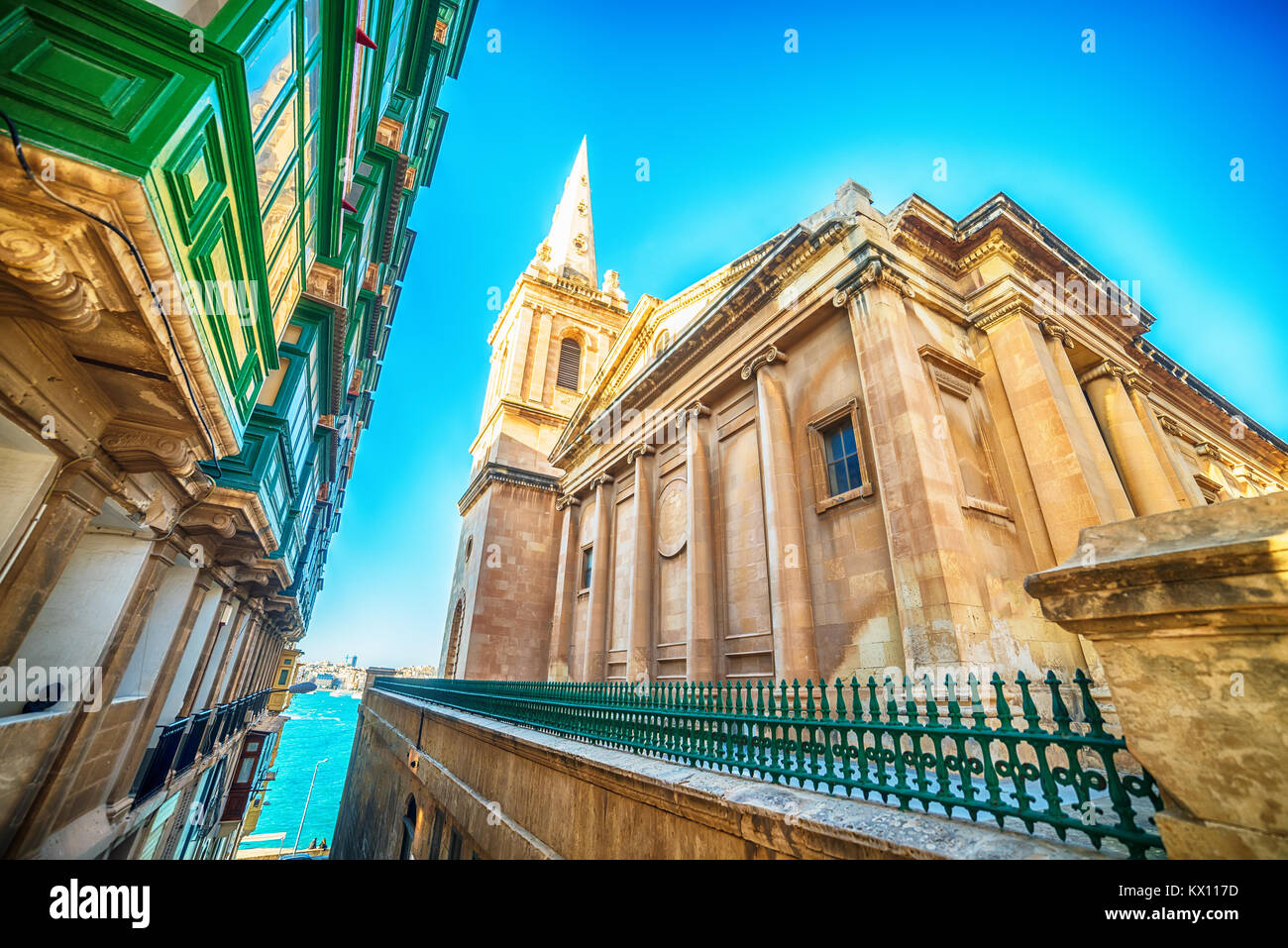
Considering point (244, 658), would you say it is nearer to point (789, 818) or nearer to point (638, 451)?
point (638, 451)

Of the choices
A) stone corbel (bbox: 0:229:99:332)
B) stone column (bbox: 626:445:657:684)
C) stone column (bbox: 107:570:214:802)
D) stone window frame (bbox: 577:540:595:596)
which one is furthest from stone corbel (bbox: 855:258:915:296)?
stone column (bbox: 107:570:214:802)

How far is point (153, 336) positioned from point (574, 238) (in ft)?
118

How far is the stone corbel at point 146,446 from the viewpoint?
4828mm

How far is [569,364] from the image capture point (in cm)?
3034

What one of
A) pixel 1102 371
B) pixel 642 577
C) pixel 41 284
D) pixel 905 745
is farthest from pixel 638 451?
pixel 41 284

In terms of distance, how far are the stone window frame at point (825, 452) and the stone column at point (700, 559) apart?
3.35m

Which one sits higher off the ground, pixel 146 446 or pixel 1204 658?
pixel 146 446

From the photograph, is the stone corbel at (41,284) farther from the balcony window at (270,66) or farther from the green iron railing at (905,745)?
the green iron railing at (905,745)

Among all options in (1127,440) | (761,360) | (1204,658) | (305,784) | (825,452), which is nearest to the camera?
(1204,658)

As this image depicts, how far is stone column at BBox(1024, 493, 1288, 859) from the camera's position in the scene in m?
1.93

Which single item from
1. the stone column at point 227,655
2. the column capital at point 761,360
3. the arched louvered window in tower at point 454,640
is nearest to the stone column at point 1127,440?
the column capital at point 761,360

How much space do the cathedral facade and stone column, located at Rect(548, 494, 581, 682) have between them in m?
0.16
